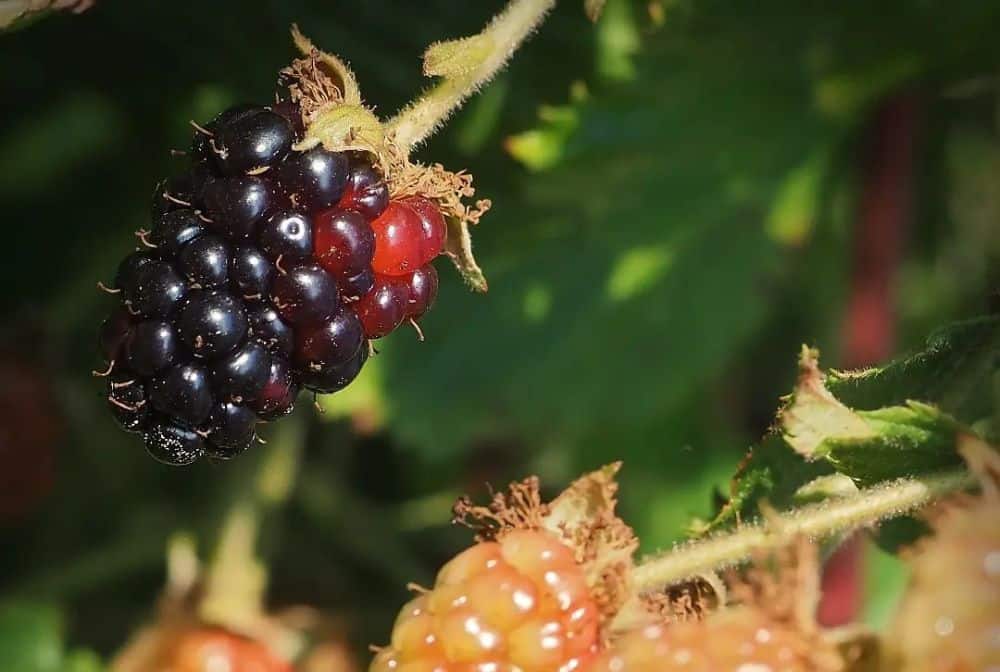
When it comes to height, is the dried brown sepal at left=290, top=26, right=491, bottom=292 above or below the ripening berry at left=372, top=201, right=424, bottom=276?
above

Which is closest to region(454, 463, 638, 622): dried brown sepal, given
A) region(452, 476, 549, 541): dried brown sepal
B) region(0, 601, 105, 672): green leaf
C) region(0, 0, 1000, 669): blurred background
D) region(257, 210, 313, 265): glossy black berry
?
region(452, 476, 549, 541): dried brown sepal

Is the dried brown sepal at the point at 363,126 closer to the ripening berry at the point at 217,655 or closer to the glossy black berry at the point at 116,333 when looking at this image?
the glossy black berry at the point at 116,333

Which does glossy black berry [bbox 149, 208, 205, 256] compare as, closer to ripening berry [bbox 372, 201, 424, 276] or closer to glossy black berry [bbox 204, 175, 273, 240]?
glossy black berry [bbox 204, 175, 273, 240]

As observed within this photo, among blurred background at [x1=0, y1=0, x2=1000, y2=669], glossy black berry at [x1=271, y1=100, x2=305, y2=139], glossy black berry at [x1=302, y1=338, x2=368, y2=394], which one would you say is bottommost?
glossy black berry at [x1=302, y1=338, x2=368, y2=394]

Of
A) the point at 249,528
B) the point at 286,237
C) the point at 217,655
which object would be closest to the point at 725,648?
the point at 286,237

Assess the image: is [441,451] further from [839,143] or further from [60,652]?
[839,143]

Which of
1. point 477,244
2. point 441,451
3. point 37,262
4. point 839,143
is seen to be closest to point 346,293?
point 477,244

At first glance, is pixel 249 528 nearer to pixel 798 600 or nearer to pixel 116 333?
pixel 116 333
